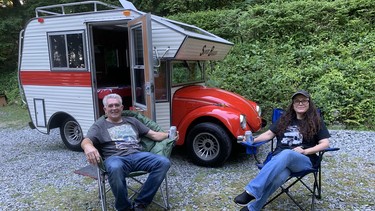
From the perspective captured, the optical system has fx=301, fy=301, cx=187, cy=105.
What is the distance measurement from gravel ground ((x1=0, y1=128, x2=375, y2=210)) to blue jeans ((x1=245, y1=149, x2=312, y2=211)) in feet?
1.74

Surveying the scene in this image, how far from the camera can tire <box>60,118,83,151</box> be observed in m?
5.49

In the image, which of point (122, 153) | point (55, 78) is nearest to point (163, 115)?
point (122, 153)

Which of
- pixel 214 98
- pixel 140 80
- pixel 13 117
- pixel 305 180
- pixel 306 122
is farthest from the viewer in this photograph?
pixel 13 117

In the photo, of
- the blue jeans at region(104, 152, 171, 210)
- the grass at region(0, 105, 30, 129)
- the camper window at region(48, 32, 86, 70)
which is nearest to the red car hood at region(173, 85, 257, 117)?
the blue jeans at region(104, 152, 171, 210)

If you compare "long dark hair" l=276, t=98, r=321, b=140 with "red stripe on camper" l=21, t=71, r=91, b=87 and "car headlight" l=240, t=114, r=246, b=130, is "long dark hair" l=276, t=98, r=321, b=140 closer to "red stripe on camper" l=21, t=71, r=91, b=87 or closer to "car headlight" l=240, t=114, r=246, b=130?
A: "car headlight" l=240, t=114, r=246, b=130

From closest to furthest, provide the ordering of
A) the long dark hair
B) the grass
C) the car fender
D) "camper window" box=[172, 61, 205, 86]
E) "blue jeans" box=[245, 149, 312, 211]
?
"blue jeans" box=[245, 149, 312, 211], the long dark hair, the car fender, "camper window" box=[172, 61, 205, 86], the grass

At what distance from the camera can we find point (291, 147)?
319 centimetres

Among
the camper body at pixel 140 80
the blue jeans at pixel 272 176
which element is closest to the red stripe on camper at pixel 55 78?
the camper body at pixel 140 80

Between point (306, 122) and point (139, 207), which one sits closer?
point (139, 207)

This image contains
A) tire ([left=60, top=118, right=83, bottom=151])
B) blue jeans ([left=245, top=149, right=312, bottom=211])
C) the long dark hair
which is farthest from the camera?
tire ([left=60, top=118, right=83, bottom=151])

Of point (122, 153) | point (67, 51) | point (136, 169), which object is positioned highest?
point (67, 51)

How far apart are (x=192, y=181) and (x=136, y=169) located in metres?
1.17

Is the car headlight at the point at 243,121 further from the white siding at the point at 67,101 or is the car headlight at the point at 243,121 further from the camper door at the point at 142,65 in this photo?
the white siding at the point at 67,101

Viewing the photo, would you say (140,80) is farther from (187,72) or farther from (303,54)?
(303,54)
